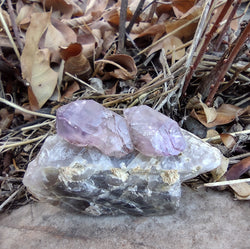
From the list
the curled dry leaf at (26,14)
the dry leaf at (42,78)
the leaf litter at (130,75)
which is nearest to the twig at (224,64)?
the leaf litter at (130,75)

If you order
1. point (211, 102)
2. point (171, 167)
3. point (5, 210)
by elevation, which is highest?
point (211, 102)

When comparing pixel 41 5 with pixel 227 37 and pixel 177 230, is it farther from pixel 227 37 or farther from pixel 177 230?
pixel 177 230

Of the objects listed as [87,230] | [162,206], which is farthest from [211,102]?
[87,230]

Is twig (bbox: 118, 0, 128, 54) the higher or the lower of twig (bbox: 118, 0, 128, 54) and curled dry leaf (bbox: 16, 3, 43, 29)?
the higher

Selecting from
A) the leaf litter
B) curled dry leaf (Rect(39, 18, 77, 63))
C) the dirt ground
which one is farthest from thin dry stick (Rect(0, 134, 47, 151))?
curled dry leaf (Rect(39, 18, 77, 63))

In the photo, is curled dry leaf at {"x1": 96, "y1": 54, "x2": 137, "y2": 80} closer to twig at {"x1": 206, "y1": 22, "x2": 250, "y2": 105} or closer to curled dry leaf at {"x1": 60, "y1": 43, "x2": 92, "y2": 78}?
curled dry leaf at {"x1": 60, "y1": 43, "x2": 92, "y2": 78}
